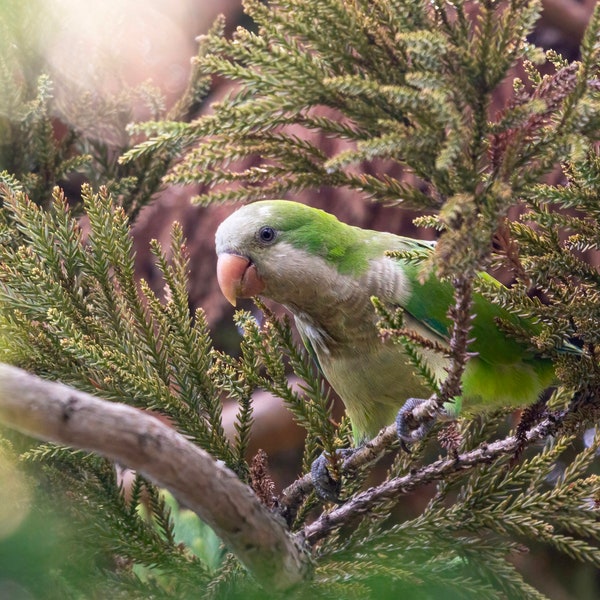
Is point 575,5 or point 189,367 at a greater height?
point 575,5

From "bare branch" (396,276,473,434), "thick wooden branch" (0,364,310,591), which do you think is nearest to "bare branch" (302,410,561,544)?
"thick wooden branch" (0,364,310,591)

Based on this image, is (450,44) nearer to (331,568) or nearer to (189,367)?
(189,367)

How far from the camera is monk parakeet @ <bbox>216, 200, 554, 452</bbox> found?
1709mm

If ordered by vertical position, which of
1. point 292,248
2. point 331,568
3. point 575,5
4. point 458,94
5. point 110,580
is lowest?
point 110,580

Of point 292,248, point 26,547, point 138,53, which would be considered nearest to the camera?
point 26,547

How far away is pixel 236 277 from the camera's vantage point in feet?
5.66

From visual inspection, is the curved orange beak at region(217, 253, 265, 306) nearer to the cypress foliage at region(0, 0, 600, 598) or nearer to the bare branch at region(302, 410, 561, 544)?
the cypress foliage at region(0, 0, 600, 598)

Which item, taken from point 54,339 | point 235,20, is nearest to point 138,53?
point 235,20

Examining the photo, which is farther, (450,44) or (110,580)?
(110,580)

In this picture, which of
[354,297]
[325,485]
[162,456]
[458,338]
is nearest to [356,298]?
[354,297]

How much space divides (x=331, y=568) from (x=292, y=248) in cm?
80

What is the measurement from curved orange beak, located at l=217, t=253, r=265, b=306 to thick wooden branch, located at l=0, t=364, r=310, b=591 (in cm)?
73

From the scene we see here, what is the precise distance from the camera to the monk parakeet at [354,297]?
1709 mm

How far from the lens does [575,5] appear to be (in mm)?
2832
